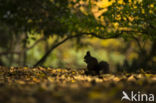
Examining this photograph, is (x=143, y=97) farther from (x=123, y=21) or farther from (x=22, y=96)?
(x=123, y=21)

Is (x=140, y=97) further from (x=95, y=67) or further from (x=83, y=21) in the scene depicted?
(x=83, y=21)

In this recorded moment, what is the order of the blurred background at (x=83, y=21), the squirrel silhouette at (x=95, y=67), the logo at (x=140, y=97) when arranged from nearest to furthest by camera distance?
the logo at (x=140, y=97)
the squirrel silhouette at (x=95, y=67)
the blurred background at (x=83, y=21)

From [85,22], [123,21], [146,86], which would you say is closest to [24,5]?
[85,22]

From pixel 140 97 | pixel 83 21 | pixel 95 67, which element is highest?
pixel 83 21

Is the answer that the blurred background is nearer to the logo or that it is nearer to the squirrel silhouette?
the squirrel silhouette

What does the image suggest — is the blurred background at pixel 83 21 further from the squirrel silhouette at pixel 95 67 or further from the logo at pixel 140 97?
the logo at pixel 140 97

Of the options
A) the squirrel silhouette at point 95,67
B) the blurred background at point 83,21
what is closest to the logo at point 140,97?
the squirrel silhouette at point 95,67

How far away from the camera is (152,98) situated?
4.30 metres

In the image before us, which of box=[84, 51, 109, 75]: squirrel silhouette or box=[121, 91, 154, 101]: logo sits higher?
box=[84, 51, 109, 75]: squirrel silhouette

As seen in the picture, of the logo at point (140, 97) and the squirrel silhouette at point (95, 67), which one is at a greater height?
the squirrel silhouette at point (95, 67)

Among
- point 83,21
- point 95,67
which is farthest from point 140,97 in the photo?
point 83,21

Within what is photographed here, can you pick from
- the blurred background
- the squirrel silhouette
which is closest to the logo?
the squirrel silhouette

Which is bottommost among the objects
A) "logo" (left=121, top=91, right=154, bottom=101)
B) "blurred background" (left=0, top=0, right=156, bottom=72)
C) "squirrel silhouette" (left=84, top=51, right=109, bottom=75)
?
"logo" (left=121, top=91, right=154, bottom=101)

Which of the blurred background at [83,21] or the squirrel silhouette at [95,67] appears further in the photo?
the blurred background at [83,21]
